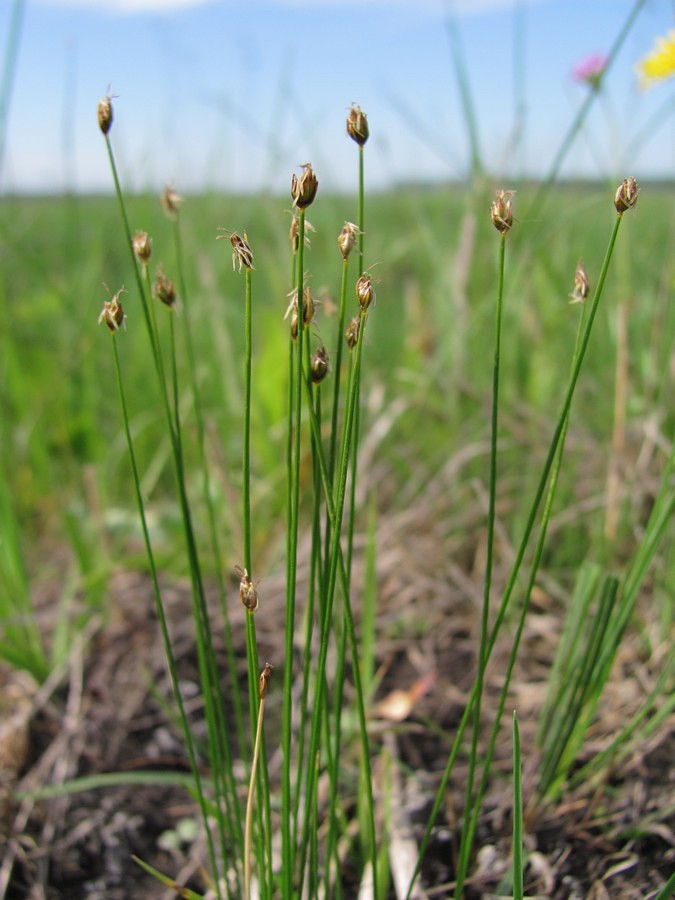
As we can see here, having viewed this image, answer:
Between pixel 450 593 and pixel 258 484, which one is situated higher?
pixel 258 484

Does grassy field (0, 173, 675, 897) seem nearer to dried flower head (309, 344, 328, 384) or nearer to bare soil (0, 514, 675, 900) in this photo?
bare soil (0, 514, 675, 900)

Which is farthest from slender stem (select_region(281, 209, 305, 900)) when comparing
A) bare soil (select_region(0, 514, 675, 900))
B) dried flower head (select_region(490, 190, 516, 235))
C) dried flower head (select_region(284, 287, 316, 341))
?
bare soil (select_region(0, 514, 675, 900))

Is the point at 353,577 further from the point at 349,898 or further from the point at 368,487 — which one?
the point at 349,898

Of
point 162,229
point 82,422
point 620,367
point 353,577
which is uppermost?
point 162,229

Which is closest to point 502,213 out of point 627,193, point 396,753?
point 627,193

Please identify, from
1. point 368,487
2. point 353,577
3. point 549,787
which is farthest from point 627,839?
point 368,487

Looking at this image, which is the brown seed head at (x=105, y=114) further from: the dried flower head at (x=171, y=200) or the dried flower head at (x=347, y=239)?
the dried flower head at (x=347, y=239)
